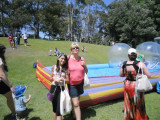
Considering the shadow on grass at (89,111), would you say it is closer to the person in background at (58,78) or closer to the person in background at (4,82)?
the person in background at (58,78)

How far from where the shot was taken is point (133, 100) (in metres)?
2.42

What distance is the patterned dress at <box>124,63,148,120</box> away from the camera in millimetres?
2375

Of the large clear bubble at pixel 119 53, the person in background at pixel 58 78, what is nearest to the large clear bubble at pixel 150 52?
the large clear bubble at pixel 119 53

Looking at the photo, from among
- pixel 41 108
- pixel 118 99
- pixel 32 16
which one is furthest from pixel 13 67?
pixel 32 16

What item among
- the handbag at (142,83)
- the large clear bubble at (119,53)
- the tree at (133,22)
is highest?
the tree at (133,22)

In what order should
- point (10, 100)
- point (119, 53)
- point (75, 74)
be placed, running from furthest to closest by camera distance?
1. point (119, 53)
2. point (10, 100)
3. point (75, 74)

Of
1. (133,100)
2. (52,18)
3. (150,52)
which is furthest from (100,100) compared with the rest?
(52,18)

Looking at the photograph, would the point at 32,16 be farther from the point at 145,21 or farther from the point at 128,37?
the point at 145,21

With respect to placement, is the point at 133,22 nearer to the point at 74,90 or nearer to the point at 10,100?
the point at 74,90

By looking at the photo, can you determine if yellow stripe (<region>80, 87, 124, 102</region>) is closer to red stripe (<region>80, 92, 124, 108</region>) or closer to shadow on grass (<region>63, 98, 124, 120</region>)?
red stripe (<region>80, 92, 124, 108</region>)

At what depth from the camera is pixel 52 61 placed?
381 inches

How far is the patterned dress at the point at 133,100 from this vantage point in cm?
238

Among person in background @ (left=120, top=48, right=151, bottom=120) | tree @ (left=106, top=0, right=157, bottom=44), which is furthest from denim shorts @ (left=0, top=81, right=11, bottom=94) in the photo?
tree @ (left=106, top=0, right=157, bottom=44)

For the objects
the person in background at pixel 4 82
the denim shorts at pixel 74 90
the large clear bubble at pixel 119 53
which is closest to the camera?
the person in background at pixel 4 82
